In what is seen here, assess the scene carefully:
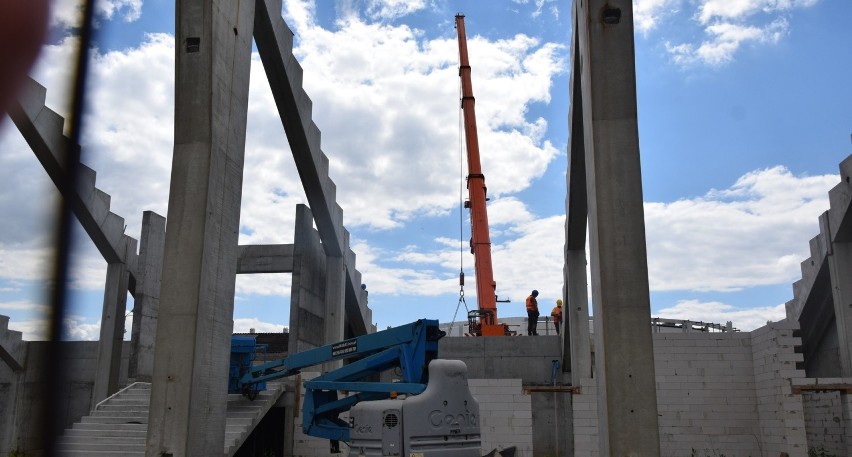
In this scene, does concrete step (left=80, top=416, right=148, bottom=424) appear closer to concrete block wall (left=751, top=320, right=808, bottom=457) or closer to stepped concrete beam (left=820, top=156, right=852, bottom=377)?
concrete block wall (left=751, top=320, right=808, bottom=457)

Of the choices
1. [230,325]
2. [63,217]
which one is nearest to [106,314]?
[230,325]

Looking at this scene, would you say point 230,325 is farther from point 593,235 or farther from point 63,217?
point 63,217

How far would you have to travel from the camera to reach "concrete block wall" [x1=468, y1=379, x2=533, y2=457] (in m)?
13.1

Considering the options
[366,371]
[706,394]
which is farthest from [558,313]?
[366,371]

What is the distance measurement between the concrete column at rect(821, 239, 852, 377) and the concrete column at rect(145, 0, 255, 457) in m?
12.5

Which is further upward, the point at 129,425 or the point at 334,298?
the point at 334,298

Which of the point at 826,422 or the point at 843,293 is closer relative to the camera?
the point at 826,422

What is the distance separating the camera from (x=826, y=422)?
1362 centimetres

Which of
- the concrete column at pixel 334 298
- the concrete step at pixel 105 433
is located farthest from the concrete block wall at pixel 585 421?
the concrete step at pixel 105 433

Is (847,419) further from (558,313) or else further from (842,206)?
(558,313)

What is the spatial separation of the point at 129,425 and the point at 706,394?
11.0m

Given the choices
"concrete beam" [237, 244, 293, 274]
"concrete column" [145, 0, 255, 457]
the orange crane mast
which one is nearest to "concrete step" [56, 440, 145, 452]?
"concrete column" [145, 0, 255, 457]

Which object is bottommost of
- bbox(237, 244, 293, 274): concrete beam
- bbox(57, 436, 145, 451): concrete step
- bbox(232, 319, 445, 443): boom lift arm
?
bbox(57, 436, 145, 451): concrete step

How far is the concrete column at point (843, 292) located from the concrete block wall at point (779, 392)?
2230mm
